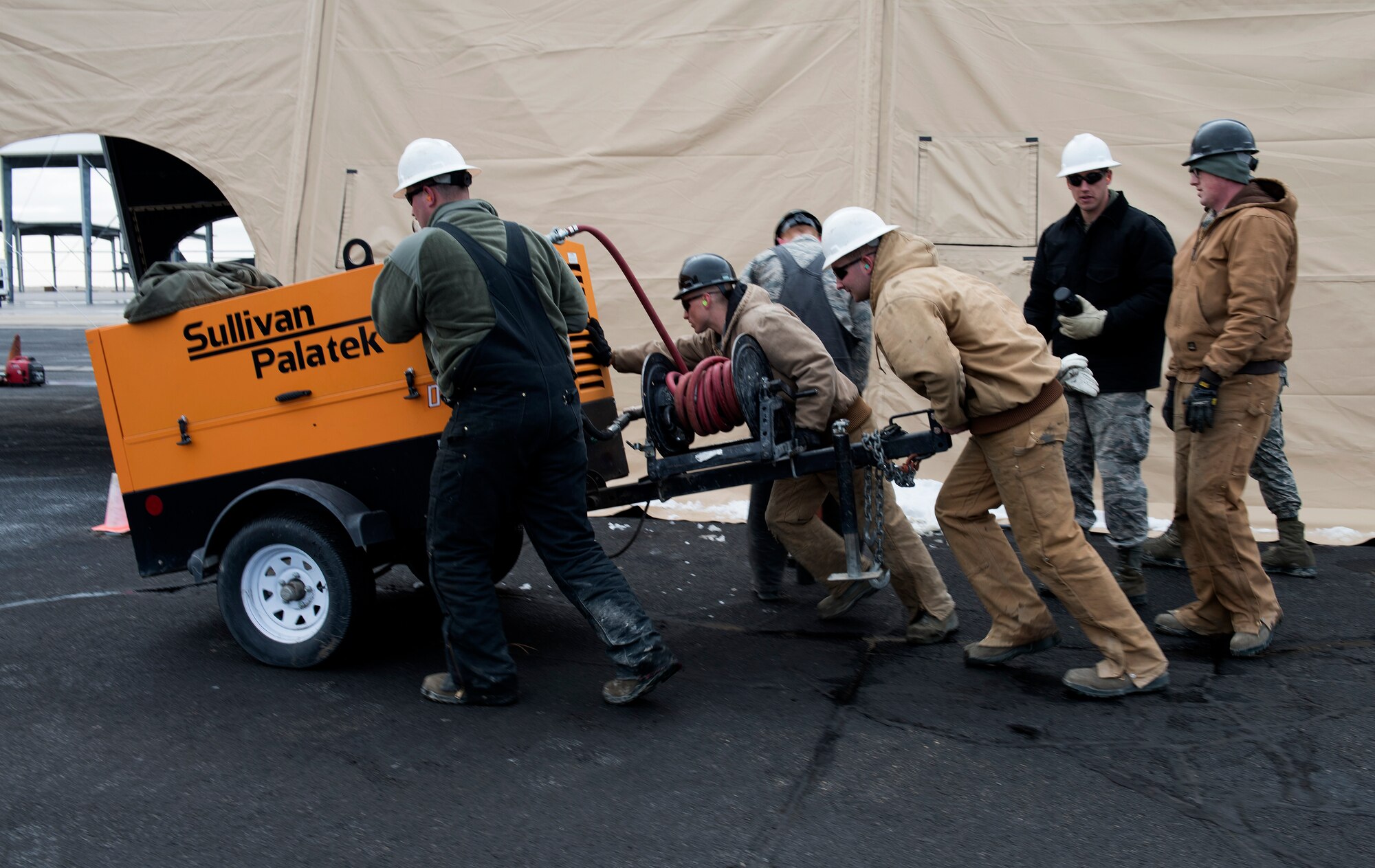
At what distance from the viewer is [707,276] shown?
4.62 m

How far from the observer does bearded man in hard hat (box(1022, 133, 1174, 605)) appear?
522 cm

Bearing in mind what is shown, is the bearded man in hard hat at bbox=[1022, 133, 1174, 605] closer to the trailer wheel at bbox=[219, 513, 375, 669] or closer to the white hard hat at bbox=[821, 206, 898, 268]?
the white hard hat at bbox=[821, 206, 898, 268]

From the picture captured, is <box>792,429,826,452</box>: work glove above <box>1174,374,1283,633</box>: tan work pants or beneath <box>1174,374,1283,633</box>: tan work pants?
above

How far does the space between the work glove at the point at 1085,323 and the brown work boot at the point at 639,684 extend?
2.55m

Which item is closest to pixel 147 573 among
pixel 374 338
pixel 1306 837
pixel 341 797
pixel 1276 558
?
pixel 374 338

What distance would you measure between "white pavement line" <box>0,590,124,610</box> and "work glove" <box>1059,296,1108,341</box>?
15.9ft

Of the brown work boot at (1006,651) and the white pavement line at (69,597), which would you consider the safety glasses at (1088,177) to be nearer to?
the brown work boot at (1006,651)

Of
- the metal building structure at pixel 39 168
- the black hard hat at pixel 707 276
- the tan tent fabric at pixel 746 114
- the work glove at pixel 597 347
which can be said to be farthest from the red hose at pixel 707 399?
the metal building structure at pixel 39 168

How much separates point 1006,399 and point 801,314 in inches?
62.2

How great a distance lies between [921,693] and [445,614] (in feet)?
5.97

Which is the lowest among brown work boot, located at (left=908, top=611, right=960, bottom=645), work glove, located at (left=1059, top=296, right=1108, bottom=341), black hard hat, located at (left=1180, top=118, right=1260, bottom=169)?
brown work boot, located at (left=908, top=611, right=960, bottom=645)

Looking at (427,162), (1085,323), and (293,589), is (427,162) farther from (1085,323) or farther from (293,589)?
(1085,323)

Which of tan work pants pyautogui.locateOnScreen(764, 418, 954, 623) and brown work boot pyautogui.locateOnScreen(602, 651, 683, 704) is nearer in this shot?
brown work boot pyautogui.locateOnScreen(602, 651, 683, 704)

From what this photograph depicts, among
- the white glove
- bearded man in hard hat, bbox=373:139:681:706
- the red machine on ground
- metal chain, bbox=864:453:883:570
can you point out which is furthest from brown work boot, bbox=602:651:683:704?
the red machine on ground
